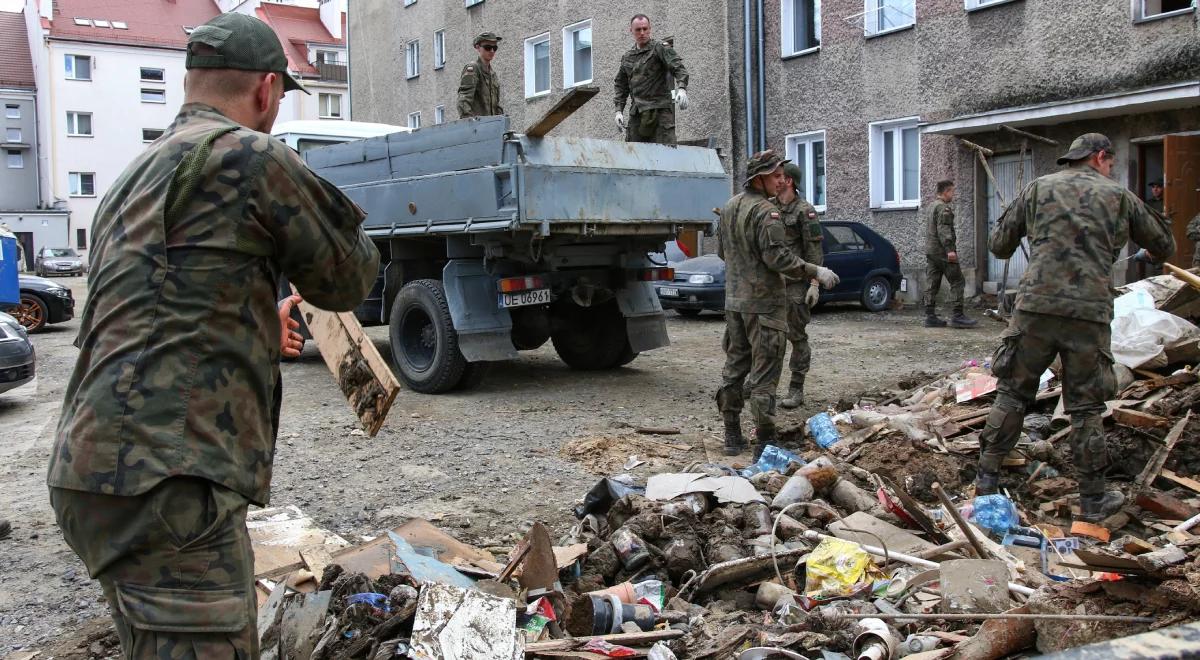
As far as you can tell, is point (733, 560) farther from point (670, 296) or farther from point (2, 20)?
point (2, 20)

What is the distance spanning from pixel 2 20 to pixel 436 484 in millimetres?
60540

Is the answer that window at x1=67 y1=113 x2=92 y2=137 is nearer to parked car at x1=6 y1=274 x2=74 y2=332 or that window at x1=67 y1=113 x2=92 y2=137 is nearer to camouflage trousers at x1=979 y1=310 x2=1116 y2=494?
parked car at x1=6 y1=274 x2=74 y2=332

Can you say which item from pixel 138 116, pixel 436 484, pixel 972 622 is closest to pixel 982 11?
pixel 436 484

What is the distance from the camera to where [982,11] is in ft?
54.1

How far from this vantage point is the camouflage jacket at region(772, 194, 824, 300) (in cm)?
894

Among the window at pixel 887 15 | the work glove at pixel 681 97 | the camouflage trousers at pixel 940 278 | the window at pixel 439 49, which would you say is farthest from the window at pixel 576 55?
the work glove at pixel 681 97

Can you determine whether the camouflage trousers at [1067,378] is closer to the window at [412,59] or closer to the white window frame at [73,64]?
the window at [412,59]

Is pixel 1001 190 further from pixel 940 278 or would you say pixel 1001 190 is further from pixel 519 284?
pixel 519 284

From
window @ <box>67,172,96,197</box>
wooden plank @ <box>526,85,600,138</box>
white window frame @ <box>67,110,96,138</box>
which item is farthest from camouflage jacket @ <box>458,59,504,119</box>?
white window frame @ <box>67,110,96,138</box>

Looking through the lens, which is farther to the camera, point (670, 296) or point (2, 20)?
point (2, 20)

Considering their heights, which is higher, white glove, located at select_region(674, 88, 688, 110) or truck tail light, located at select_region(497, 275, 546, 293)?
white glove, located at select_region(674, 88, 688, 110)

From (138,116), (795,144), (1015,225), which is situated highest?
(138,116)

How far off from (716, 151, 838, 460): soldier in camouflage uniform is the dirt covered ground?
1.96 feet

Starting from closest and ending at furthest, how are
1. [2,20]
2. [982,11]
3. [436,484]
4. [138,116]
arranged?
[436,484]
[982,11]
[138,116]
[2,20]
